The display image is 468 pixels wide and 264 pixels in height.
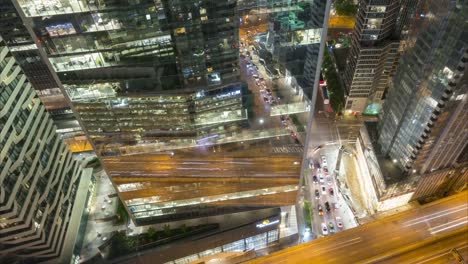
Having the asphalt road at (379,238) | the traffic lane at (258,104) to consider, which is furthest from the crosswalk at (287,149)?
the asphalt road at (379,238)

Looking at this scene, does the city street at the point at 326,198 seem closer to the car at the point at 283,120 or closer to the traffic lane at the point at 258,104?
the car at the point at 283,120

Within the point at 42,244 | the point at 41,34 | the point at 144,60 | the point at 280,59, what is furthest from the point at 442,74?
the point at 42,244

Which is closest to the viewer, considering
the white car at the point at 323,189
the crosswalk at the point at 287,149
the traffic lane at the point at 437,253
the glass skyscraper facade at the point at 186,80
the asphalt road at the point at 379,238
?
the glass skyscraper facade at the point at 186,80

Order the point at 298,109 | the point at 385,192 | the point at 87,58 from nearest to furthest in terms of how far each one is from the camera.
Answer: the point at 87,58 → the point at 298,109 → the point at 385,192

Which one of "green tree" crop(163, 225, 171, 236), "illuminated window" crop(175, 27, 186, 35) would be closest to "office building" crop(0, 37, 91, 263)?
"green tree" crop(163, 225, 171, 236)

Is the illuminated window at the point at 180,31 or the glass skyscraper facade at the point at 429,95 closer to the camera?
the illuminated window at the point at 180,31

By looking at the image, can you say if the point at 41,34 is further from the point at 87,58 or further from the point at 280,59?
the point at 280,59
